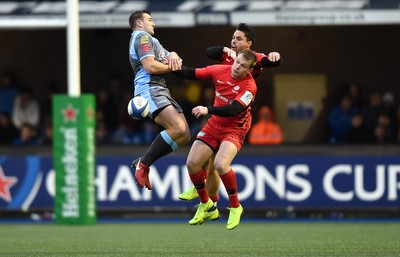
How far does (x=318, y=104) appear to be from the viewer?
22.9 meters

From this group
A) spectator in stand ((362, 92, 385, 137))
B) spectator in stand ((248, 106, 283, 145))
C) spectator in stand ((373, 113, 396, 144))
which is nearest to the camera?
spectator in stand ((373, 113, 396, 144))

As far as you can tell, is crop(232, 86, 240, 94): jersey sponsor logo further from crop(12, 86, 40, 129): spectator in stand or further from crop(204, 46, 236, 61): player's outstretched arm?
crop(12, 86, 40, 129): spectator in stand

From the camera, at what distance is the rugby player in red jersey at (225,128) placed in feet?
44.5

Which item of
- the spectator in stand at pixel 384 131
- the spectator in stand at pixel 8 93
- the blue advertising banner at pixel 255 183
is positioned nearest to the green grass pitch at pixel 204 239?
the blue advertising banner at pixel 255 183

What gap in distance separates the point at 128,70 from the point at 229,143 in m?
10.1

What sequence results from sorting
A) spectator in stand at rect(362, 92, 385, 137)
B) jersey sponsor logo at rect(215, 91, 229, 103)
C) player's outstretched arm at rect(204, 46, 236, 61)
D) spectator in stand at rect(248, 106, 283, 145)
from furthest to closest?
spectator in stand at rect(362, 92, 385, 137), spectator in stand at rect(248, 106, 283, 145), jersey sponsor logo at rect(215, 91, 229, 103), player's outstretched arm at rect(204, 46, 236, 61)

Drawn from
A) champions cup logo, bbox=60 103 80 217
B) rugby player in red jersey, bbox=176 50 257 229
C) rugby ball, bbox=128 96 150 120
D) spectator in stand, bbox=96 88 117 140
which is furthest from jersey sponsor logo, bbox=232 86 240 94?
spectator in stand, bbox=96 88 117 140

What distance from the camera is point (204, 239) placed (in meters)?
15.7

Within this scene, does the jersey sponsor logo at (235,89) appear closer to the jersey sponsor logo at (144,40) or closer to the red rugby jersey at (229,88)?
the red rugby jersey at (229,88)

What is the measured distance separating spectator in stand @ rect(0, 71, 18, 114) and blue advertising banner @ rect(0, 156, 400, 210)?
2.07m

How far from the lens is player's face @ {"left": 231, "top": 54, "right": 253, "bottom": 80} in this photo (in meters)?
13.5

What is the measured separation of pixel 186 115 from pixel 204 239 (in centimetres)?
577

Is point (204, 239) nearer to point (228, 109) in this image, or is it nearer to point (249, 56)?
point (228, 109)

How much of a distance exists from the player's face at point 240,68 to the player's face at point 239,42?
13.7 inches
